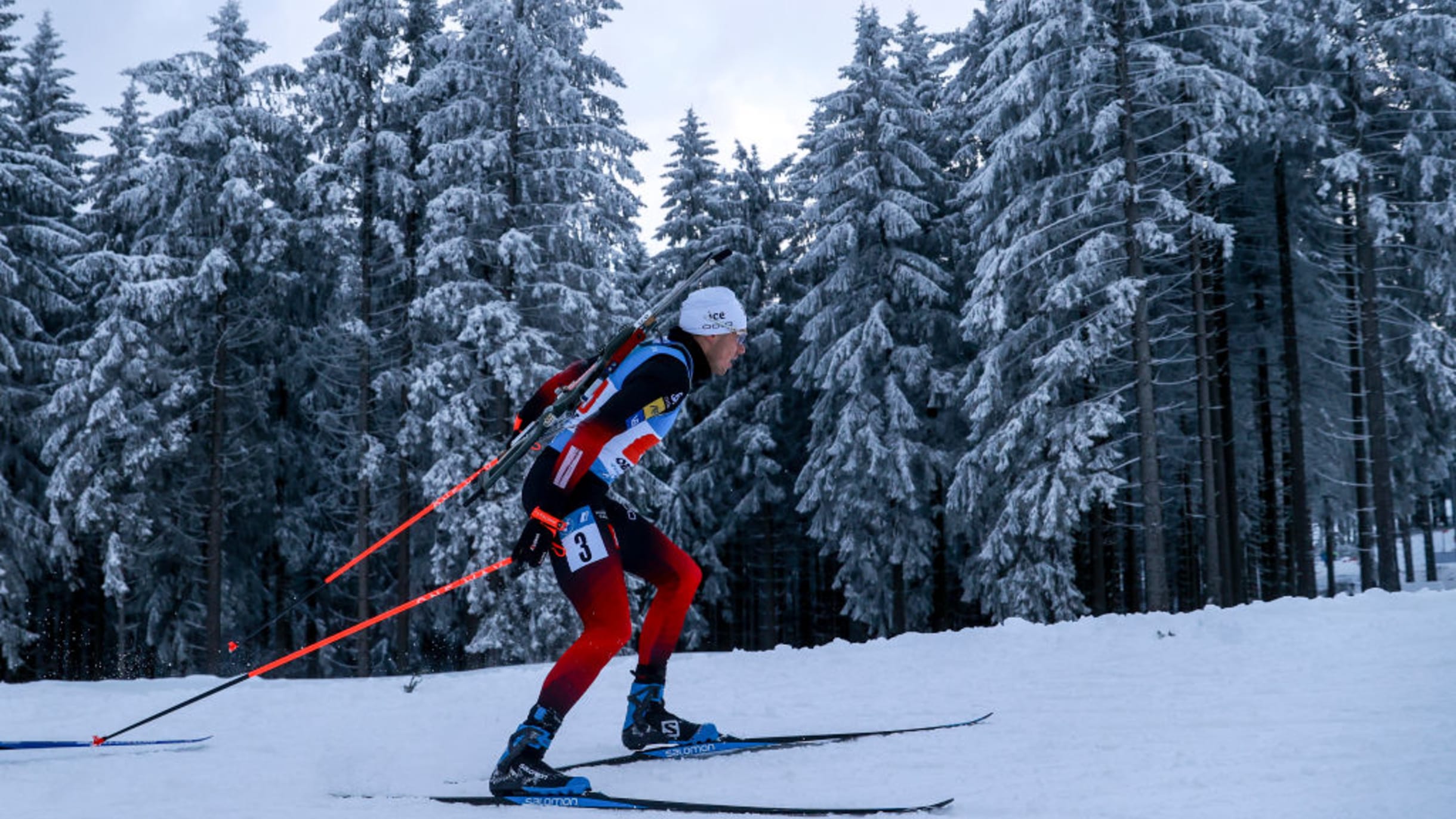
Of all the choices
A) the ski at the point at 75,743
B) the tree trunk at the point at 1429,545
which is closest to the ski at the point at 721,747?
the ski at the point at 75,743

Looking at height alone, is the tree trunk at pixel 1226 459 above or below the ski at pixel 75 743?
above

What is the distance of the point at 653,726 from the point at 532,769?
1062mm

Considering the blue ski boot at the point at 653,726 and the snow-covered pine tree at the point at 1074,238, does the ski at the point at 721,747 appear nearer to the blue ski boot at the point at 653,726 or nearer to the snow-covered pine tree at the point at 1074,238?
the blue ski boot at the point at 653,726

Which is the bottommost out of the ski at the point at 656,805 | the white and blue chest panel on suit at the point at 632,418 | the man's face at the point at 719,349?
the ski at the point at 656,805

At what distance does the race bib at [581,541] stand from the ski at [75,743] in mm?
2883

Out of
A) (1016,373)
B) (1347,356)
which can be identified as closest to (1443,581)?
(1347,356)

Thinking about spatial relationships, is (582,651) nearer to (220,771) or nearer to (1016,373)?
(220,771)

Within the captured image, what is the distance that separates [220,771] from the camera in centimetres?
510

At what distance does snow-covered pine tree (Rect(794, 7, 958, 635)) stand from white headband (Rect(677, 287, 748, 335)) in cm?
1623

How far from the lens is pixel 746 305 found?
86.2 feet

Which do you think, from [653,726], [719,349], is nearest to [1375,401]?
[719,349]

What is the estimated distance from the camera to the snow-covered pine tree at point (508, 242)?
712 inches

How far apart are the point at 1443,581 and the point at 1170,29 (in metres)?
37.6

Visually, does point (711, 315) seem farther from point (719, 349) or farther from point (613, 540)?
point (613, 540)
